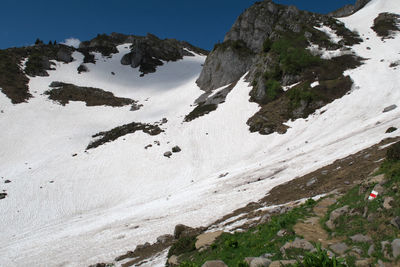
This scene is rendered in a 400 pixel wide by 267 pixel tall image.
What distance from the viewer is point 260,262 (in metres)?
7.01

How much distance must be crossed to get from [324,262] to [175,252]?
7.01m

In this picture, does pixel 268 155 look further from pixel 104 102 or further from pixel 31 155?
pixel 104 102

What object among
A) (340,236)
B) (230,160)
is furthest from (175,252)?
(230,160)

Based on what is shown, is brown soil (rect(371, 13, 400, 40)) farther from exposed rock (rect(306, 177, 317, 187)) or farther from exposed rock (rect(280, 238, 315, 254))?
exposed rock (rect(280, 238, 315, 254))

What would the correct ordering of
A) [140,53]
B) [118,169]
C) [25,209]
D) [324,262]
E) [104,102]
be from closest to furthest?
[324,262], [25,209], [118,169], [104,102], [140,53]

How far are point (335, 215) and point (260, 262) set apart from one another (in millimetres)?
3211

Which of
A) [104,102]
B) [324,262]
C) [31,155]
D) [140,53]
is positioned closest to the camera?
[324,262]

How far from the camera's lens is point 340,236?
7629mm

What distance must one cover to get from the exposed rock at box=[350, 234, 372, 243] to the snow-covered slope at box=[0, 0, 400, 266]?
1083 cm

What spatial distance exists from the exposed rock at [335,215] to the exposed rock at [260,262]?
8.71 feet

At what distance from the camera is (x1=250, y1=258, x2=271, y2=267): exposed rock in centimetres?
691

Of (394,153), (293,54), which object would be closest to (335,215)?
(394,153)

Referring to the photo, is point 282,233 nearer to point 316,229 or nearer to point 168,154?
point 316,229

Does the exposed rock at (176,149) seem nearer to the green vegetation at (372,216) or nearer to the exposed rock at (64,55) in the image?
the green vegetation at (372,216)
